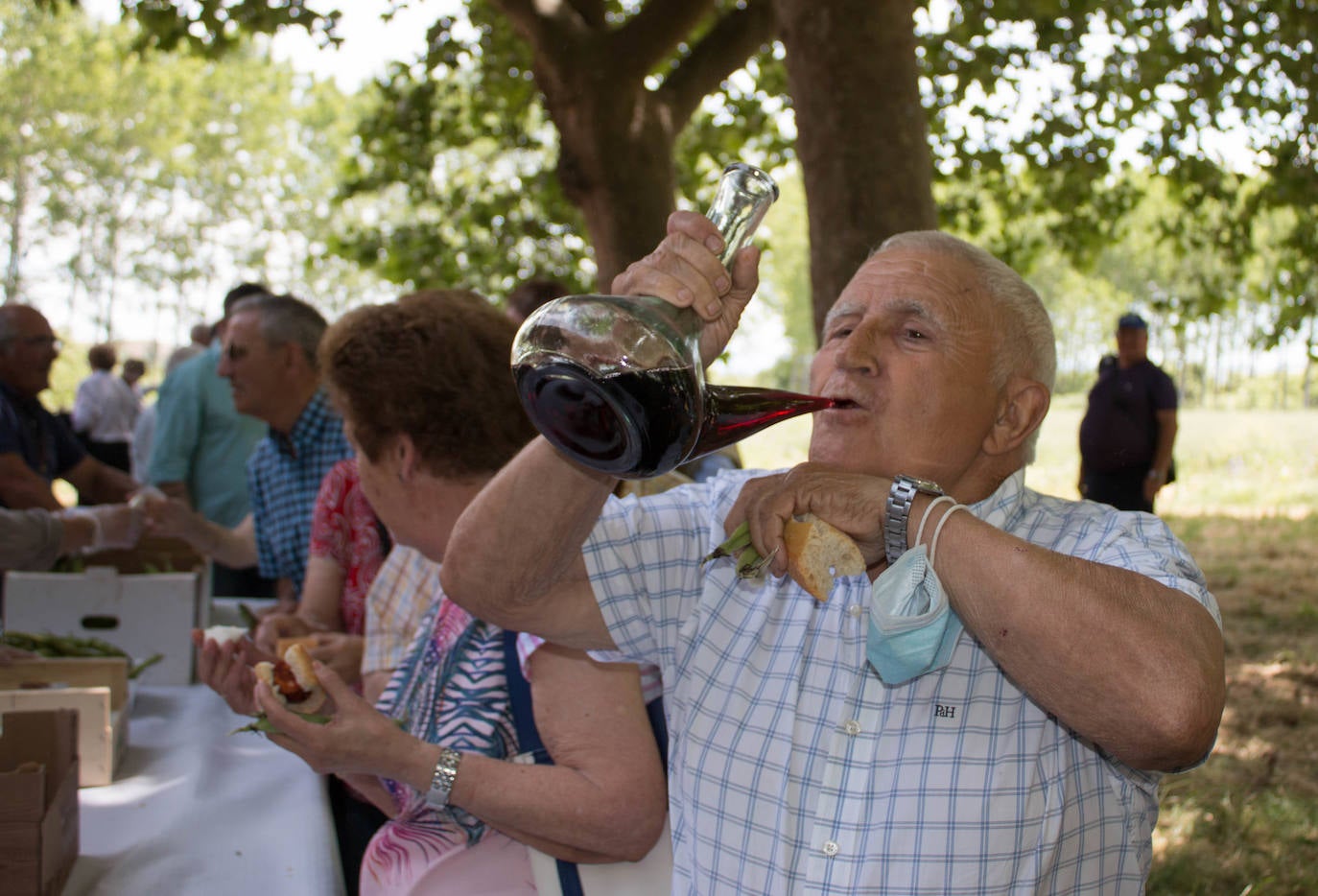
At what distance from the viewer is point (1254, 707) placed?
5.49 metres

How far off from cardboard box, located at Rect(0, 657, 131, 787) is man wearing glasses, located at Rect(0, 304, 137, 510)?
2.02 metres

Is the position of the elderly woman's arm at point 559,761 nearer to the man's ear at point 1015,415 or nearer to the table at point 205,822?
the table at point 205,822

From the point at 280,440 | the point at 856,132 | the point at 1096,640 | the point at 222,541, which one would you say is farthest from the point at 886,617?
the point at 222,541

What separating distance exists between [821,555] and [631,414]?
0.37 metres

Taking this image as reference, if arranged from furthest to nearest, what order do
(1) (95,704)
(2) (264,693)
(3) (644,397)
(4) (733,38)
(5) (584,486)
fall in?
(4) (733,38)
(1) (95,704)
(2) (264,693)
(5) (584,486)
(3) (644,397)

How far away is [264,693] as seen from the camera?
189cm

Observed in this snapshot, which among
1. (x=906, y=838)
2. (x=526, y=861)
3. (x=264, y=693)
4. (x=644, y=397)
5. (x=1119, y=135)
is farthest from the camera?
(x=1119, y=135)

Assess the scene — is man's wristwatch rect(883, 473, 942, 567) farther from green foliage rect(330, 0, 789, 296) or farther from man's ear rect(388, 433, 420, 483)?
green foliage rect(330, 0, 789, 296)

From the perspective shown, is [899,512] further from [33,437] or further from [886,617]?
[33,437]

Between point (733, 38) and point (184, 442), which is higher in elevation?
point (733, 38)

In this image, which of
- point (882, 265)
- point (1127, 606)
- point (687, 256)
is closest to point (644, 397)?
Result: point (687, 256)

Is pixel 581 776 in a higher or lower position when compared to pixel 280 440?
lower

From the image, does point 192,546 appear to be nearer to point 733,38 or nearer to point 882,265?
point 882,265

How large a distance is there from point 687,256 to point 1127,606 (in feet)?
2.14
